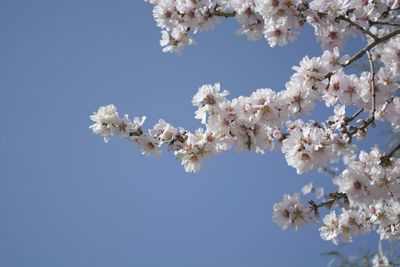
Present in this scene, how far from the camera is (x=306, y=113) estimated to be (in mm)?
2986

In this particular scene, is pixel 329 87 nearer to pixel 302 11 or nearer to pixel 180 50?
pixel 302 11

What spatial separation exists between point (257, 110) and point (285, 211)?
0.80m

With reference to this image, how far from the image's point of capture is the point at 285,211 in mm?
2973

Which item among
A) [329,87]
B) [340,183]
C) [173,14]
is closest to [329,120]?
[329,87]

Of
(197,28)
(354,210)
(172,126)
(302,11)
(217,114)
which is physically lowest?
(354,210)

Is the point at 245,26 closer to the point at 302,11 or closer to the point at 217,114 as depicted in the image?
the point at 302,11

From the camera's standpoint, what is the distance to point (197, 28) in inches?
136

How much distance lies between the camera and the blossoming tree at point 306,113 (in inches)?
107

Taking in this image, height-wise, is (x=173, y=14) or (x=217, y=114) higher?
(x=173, y=14)

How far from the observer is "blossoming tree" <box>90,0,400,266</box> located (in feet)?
8.94

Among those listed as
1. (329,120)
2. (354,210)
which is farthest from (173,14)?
(354,210)

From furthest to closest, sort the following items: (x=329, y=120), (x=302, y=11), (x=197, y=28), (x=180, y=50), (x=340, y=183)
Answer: (x=180, y=50) → (x=197, y=28) → (x=329, y=120) → (x=302, y=11) → (x=340, y=183)

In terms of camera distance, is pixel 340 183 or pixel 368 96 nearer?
pixel 340 183

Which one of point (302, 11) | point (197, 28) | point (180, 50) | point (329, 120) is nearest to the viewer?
point (302, 11)
